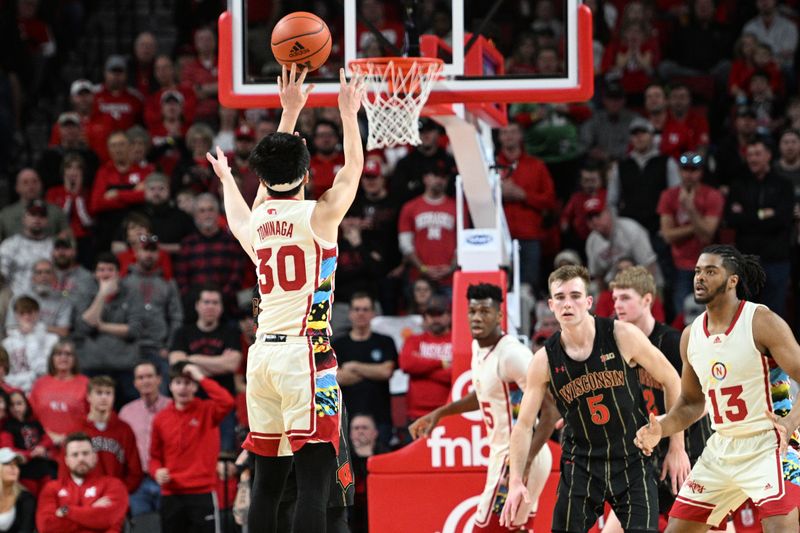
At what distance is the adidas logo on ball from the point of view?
702cm

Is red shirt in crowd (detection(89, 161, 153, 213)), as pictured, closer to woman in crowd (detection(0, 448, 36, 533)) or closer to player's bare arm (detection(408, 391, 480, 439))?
woman in crowd (detection(0, 448, 36, 533))

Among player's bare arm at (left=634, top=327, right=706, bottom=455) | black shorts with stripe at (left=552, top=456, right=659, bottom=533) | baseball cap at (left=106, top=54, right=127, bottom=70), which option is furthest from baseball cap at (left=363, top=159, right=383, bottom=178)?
player's bare arm at (left=634, top=327, right=706, bottom=455)

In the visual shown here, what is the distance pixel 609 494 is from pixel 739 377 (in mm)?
989

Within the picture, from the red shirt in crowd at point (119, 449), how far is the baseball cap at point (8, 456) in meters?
0.63

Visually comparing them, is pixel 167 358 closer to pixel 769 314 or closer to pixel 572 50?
pixel 572 50

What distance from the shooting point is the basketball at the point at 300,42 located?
7020 mm

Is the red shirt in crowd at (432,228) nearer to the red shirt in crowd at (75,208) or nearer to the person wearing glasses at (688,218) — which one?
the person wearing glasses at (688,218)

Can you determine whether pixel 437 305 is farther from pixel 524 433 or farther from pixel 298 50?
pixel 298 50

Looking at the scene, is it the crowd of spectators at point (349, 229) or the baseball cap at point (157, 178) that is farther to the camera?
the baseball cap at point (157, 178)

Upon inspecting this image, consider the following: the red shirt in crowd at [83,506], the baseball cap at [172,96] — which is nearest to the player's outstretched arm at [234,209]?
the red shirt in crowd at [83,506]

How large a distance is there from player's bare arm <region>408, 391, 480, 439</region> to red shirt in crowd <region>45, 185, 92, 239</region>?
20.3 ft

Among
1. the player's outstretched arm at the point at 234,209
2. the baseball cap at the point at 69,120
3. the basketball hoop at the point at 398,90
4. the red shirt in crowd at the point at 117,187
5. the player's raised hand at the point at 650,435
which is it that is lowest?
the player's raised hand at the point at 650,435

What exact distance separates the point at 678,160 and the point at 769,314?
665cm

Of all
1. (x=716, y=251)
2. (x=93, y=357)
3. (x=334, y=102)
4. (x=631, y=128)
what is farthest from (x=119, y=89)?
(x=716, y=251)
